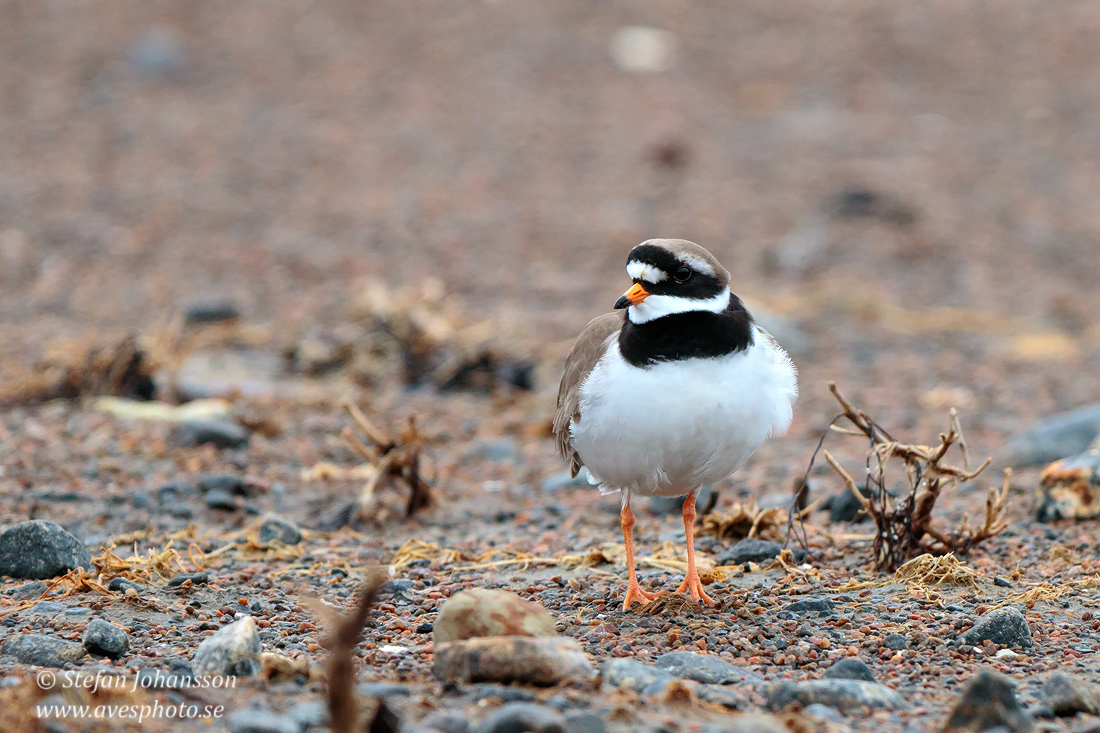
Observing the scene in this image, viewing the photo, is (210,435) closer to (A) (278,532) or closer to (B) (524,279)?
(A) (278,532)

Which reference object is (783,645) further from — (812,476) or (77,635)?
(812,476)

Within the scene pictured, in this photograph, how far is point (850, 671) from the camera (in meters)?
3.85

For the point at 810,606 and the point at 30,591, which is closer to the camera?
the point at 810,606

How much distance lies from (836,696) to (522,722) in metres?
1.01

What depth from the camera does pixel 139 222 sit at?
501 inches

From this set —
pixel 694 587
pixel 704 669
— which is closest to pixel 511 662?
pixel 704 669

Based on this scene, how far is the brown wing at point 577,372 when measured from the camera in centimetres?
468

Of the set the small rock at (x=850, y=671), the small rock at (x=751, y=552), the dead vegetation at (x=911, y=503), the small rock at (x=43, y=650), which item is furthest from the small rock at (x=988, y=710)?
the small rock at (x=43, y=650)

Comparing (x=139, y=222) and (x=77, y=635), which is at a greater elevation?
(x=139, y=222)

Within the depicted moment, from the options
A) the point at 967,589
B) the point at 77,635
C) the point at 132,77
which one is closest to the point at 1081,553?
the point at 967,589

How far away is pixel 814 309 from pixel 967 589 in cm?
637

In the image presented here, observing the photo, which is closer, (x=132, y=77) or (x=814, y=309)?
(x=814, y=309)

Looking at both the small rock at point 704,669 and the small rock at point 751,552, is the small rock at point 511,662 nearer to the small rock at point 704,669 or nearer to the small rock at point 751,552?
the small rock at point 704,669

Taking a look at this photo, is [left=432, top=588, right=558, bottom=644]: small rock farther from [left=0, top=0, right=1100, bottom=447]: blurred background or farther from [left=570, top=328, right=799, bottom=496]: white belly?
[left=0, top=0, right=1100, bottom=447]: blurred background
